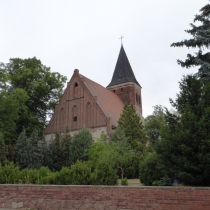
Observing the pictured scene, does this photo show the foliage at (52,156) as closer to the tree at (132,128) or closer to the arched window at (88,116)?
the arched window at (88,116)

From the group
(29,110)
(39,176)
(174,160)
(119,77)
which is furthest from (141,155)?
(119,77)

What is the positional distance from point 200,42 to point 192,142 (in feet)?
20.4

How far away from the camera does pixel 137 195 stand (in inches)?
291

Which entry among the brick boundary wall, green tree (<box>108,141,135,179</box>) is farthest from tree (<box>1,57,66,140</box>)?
the brick boundary wall

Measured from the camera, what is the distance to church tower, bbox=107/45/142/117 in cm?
4081

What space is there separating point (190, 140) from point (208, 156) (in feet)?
2.33

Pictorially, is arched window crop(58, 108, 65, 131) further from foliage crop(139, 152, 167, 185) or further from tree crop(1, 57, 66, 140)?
foliage crop(139, 152, 167, 185)

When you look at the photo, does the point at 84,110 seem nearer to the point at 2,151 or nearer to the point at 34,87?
the point at 34,87

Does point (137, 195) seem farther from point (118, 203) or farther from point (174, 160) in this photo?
point (174, 160)

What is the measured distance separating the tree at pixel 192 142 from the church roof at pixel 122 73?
106ft

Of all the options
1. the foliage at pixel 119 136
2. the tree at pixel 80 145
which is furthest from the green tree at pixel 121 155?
the tree at pixel 80 145

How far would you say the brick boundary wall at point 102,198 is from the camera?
6.89m

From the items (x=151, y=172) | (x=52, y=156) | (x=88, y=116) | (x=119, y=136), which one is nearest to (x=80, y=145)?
(x=52, y=156)

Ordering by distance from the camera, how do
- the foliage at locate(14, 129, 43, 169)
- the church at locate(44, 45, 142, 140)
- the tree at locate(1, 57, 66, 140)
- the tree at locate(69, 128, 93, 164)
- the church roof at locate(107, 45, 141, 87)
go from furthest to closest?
the church roof at locate(107, 45, 141, 87), the tree at locate(1, 57, 66, 140), the church at locate(44, 45, 142, 140), the foliage at locate(14, 129, 43, 169), the tree at locate(69, 128, 93, 164)
